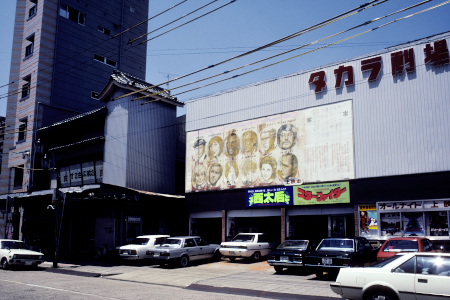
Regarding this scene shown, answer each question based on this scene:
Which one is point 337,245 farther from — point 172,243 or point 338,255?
point 172,243

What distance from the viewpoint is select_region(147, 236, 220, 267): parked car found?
1973 centimetres

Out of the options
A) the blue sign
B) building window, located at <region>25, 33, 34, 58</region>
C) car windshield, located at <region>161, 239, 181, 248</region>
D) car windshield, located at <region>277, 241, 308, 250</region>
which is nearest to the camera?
car windshield, located at <region>277, 241, 308, 250</region>

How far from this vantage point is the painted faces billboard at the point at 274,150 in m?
22.0

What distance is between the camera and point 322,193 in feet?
72.8

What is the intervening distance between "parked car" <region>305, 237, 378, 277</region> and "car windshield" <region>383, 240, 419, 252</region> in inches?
38.4

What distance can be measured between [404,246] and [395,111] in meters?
8.26

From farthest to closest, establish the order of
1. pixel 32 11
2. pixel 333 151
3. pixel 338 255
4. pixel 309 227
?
pixel 32 11 → pixel 309 227 → pixel 333 151 → pixel 338 255

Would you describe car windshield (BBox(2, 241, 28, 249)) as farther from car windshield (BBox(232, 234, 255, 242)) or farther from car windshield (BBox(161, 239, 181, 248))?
car windshield (BBox(232, 234, 255, 242))

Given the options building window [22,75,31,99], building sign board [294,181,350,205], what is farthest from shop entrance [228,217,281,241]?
building window [22,75,31,99]

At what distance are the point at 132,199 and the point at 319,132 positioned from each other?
38.9 ft

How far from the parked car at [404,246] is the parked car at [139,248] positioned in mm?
11557

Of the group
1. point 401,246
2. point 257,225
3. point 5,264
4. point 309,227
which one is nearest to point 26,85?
point 5,264

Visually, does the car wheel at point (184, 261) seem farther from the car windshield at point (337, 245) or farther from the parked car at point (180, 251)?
the car windshield at point (337, 245)

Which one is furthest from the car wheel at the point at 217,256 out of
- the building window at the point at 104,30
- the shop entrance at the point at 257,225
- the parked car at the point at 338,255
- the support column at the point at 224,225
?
the building window at the point at 104,30
